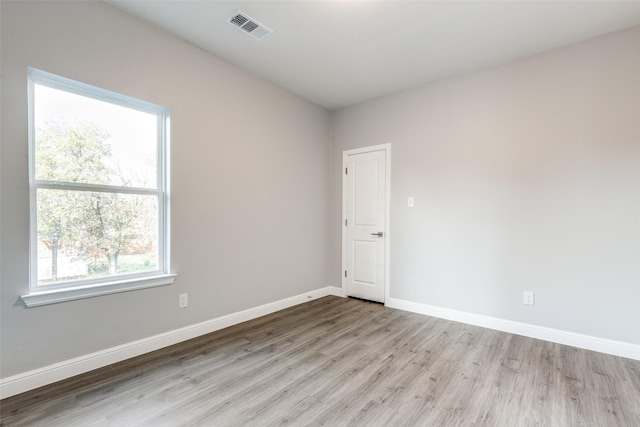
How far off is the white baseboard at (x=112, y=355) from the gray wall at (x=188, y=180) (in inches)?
2.1

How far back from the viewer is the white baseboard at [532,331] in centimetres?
252

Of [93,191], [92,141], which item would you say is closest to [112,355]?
[93,191]

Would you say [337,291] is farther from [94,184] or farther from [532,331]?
[94,184]

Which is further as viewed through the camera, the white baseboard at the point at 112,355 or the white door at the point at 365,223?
the white door at the point at 365,223

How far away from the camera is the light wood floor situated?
1.74m

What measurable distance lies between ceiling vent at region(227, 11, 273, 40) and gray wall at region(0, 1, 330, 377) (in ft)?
2.01

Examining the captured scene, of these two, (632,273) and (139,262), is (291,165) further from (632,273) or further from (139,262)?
(632,273)

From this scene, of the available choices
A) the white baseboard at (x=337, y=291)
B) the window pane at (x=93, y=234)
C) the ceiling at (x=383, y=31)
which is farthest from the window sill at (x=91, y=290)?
the white baseboard at (x=337, y=291)

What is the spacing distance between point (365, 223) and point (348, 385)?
2427 millimetres

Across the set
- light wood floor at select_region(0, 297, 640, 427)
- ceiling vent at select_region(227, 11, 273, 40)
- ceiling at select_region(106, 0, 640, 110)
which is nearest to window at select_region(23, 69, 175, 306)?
light wood floor at select_region(0, 297, 640, 427)

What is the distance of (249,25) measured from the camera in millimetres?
2525

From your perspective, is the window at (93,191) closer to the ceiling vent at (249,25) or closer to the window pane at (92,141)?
the window pane at (92,141)

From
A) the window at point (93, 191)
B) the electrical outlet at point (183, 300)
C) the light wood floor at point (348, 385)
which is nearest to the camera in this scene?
the light wood floor at point (348, 385)

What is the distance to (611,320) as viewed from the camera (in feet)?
8.42
